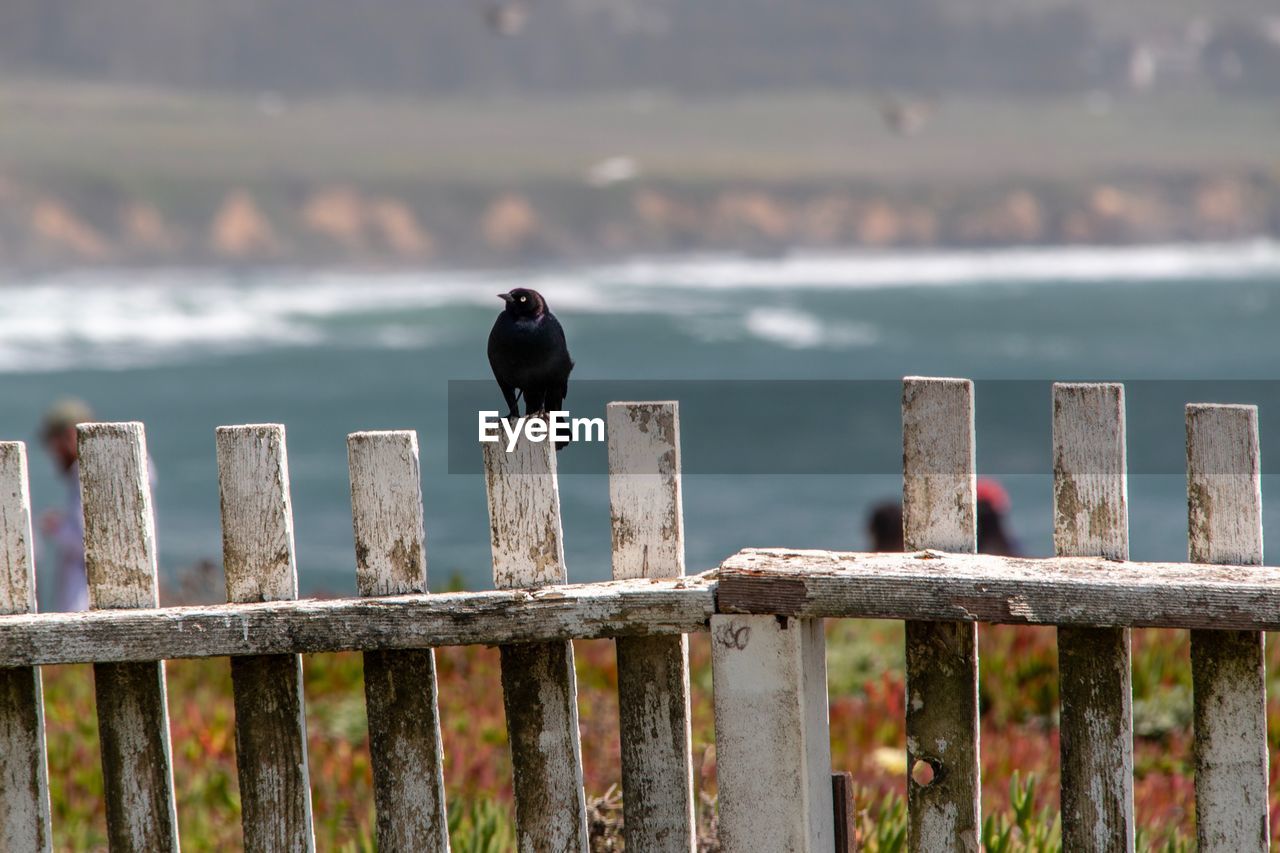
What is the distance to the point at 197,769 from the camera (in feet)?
17.3

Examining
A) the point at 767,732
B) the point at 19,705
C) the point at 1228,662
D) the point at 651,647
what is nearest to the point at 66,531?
the point at 19,705

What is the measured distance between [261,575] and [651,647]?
82cm

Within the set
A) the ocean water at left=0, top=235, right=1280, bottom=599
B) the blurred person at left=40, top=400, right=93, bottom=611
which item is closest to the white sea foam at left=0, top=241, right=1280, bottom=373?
the ocean water at left=0, top=235, right=1280, bottom=599

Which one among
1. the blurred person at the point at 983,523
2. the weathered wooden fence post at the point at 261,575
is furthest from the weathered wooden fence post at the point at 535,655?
the blurred person at the point at 983,523

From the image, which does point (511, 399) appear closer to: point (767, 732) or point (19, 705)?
point (767, 732)

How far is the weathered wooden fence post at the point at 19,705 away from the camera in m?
2.94

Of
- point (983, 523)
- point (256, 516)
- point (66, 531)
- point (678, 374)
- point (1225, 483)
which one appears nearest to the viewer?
point (1225, 483)

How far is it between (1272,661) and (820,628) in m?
4.13

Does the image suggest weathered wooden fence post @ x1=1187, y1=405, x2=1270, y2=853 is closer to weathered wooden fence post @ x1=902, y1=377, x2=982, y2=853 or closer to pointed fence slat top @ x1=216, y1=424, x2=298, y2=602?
weathered wooden fence post @ x1=902, y1=377, x2=982, y2=853

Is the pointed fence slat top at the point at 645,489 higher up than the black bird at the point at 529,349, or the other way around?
the black bird at the point at 529,349

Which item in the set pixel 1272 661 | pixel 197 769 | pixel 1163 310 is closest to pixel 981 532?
pixel 1272 661

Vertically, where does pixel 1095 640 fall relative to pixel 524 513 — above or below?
below

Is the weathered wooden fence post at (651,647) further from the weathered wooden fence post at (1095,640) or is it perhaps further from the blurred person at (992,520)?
the blurred person at (992,520)

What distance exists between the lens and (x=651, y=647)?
2.83 m
